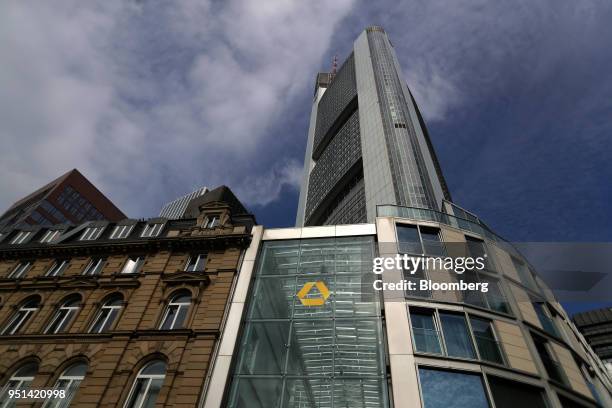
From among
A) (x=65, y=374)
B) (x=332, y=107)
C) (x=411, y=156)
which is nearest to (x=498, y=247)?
(x=65, y=374)

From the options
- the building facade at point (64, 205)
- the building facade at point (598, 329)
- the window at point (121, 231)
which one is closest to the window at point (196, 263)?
the window at point (121, 231)

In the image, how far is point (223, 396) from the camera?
15.7m

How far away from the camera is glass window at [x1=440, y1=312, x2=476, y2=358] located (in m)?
16.5

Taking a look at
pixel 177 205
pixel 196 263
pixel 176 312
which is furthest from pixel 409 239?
pixel 177 205

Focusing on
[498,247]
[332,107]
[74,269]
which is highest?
[332,107]

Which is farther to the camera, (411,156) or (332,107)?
(332,107)

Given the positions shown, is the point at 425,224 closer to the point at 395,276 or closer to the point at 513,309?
the point at 395,276

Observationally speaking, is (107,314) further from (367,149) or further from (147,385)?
(367,149)

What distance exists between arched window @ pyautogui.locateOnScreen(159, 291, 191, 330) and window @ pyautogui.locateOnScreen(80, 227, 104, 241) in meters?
9.83

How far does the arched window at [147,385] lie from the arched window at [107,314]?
12.8 ft

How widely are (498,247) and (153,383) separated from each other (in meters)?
20.1

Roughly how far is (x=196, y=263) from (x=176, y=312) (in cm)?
348

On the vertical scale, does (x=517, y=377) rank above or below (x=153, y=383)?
above

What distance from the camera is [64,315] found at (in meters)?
21.4
